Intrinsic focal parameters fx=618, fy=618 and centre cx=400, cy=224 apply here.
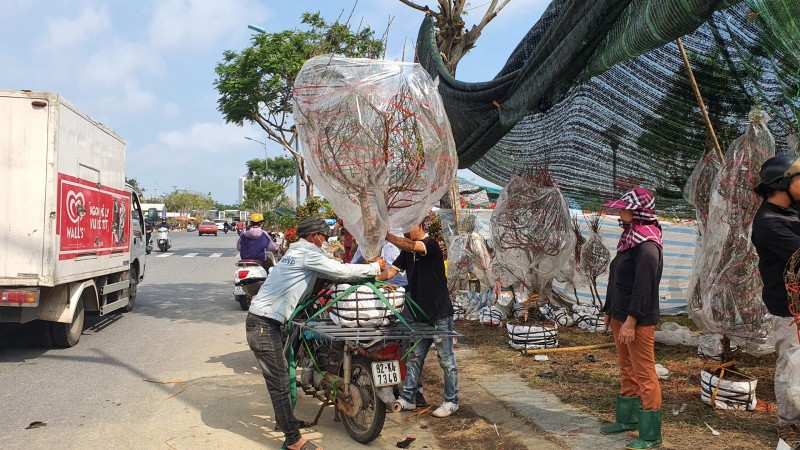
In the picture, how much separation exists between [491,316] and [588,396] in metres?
Result: 3.96

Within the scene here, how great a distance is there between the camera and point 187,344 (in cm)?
841

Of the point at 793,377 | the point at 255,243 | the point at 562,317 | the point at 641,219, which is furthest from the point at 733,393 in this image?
the point at 255,243

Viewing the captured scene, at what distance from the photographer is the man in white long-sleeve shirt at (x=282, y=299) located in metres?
4.59

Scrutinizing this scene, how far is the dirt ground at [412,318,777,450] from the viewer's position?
4.60m

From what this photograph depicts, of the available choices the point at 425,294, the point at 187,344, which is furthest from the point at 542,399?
the point at 187,344

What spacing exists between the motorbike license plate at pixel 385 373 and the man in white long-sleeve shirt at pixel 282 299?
663mm

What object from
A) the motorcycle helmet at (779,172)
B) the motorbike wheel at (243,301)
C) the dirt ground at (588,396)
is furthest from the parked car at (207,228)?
the motorcycle helmet at (779,172)

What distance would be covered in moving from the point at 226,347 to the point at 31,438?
3580 millimetres

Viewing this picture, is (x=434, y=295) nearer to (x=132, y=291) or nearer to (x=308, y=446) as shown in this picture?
(x=308, y=446)

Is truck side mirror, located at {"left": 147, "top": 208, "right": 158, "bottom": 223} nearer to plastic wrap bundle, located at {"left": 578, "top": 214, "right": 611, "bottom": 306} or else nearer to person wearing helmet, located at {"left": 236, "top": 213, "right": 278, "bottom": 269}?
person wearing helmet, located at {"left": 236, "top": 213, "right": 278, "bottom": 269}

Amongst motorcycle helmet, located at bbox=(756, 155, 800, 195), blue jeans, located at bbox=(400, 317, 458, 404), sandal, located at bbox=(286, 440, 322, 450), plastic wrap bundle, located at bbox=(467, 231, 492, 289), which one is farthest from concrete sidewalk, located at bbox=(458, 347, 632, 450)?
plastic wrap bundle, located at bbox=(467, 231, 492, 289)

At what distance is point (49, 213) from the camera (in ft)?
22.9

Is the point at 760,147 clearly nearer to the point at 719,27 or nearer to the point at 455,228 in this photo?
the point at 719,27

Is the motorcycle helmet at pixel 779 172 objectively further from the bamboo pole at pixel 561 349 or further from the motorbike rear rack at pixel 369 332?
the bamboo pole at pixel 561 349
